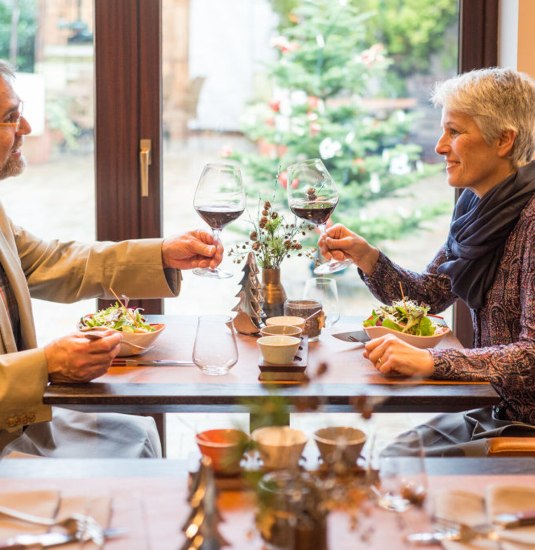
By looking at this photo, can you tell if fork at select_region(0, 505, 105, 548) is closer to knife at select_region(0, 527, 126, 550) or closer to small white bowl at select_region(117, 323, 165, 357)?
knife at select_region(0, 527, 126, 550)

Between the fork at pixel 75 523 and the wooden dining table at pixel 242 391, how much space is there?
61 centimetres

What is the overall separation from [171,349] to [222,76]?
1535 mm

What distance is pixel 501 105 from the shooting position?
2.64m

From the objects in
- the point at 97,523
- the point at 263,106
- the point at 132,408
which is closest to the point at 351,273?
the point at 263,106

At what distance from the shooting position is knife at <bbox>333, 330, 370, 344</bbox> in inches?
99.3

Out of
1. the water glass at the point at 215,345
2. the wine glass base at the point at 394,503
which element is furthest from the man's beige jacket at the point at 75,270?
the wine glass base at the point at 394,503

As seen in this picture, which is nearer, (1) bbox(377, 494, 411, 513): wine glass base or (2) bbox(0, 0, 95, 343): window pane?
(1) bbox(377, 494, 411, 513): wine glass base

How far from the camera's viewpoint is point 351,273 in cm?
369

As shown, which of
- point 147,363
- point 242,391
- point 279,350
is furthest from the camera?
point 147,363

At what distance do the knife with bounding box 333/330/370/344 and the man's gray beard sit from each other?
1.09 meters

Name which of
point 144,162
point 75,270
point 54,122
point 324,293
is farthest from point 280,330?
point 54,122

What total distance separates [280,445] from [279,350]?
29.1 inches

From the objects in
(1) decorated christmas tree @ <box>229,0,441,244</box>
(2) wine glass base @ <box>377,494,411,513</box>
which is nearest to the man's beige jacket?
(1) decorated christmas tree @ <box>229,0,441,244</box>

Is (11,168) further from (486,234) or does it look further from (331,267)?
(486,234)
